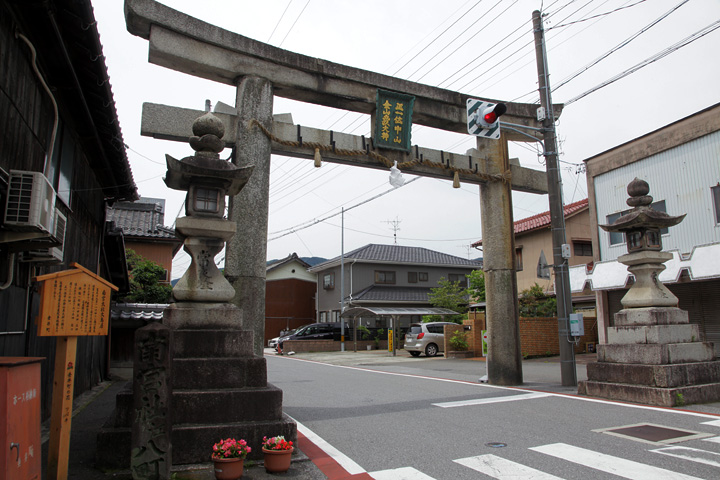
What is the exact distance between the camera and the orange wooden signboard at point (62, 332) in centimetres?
452

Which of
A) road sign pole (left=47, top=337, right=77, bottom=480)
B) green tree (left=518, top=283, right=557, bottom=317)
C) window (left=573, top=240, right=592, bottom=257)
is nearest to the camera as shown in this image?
road sign pole (left=47, top=337, right=77, bottom=480)

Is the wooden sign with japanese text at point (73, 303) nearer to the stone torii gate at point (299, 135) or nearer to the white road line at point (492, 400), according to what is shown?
the stone torii gate at point (299, 135)

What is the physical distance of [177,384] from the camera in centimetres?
563

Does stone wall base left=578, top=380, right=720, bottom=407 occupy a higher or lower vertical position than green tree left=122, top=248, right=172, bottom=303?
lower

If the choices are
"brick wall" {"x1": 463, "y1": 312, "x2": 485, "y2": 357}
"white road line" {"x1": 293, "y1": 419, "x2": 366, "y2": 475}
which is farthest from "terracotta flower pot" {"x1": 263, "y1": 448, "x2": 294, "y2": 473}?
"brick wall" {"x1": 463, "y1": 312, "x2": 485, "y2": 357}

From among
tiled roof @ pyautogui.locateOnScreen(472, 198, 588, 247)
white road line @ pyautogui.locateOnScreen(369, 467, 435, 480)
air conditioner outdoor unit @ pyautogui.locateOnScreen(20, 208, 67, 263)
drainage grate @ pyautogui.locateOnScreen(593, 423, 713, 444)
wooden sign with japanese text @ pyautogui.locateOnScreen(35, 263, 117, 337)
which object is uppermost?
tiled roof @ pyautogui.locateOnScreen(472, 198, 588, 247)

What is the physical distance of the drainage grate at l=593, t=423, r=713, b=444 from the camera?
6.29 metres

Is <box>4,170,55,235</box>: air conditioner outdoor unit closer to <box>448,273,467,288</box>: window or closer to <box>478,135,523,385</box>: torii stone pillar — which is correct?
<box>478,135,523,385</box>: torii stone pillar

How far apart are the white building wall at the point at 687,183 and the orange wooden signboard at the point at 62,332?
685 inches

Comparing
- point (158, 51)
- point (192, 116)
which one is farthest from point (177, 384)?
point (158, 51)

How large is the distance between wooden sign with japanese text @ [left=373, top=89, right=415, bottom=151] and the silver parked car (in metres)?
16.1

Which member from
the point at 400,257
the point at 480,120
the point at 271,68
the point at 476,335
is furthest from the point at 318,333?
the point at 271,68

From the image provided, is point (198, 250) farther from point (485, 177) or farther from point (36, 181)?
point (485, 177)

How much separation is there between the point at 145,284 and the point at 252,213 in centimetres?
1386
